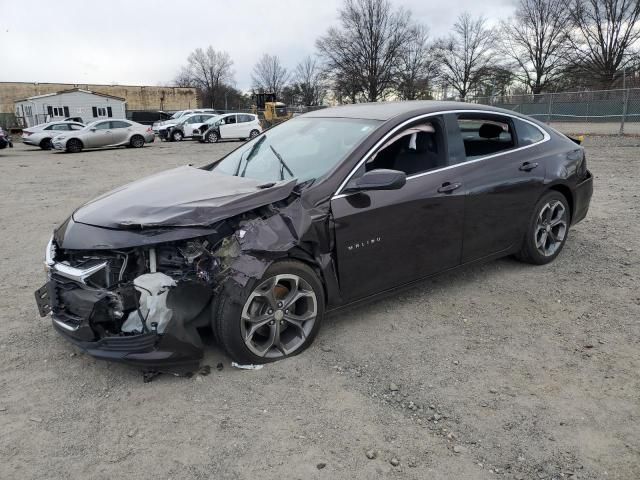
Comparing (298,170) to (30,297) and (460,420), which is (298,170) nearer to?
(460,420)

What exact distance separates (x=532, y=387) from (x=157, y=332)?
221 centimetres

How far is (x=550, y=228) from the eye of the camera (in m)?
4.78

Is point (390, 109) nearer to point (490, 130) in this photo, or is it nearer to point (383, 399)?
point (490, 130)

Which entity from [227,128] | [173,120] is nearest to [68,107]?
[173,120]

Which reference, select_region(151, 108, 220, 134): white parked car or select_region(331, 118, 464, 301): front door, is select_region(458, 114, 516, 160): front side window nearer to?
select_region(331, 118, 464, 301): front door

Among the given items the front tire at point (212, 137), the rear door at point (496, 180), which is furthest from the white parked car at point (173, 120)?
the rear door at point (496, 180)

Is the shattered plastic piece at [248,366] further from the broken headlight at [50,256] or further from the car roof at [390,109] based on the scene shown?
the car roof at [390,109]

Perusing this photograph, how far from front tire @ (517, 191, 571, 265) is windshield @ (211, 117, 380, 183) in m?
1.93

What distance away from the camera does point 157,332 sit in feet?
9.39

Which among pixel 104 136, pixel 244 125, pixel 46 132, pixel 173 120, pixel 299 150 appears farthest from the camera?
pixel 173 120

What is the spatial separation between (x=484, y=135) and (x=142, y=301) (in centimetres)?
315

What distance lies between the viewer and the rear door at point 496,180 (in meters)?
4.05

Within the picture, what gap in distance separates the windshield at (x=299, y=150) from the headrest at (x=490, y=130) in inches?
45.3

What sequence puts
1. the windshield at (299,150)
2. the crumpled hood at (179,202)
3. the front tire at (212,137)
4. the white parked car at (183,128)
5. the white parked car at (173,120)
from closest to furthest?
the crumpled hood at (179,202) < the windshield at (299,150) < the front tire at (212,137) < the white parked car at (183,128) < the white parked car at (173,120)
